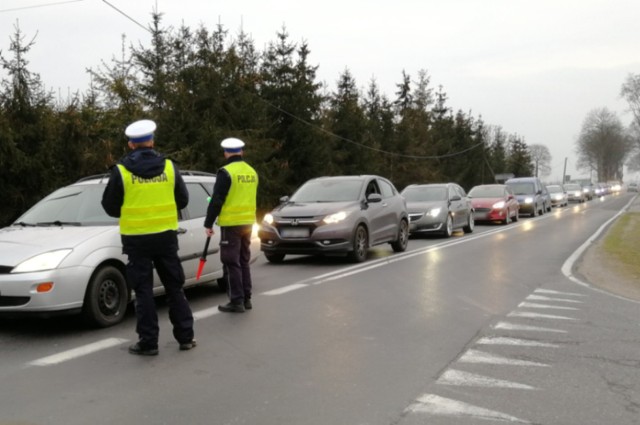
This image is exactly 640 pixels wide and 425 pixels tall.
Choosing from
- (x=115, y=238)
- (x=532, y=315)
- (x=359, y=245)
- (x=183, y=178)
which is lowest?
(x=532, y=315)

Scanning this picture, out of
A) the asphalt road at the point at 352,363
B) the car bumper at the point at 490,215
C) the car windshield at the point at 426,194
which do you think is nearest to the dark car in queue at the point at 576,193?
the car bumper at the point at 490,215

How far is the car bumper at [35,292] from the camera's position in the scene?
222 inches

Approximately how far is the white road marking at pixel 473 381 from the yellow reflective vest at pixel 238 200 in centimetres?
313

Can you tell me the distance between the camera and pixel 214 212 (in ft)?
22.2

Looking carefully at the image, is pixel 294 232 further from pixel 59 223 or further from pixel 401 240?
pixel 59 223

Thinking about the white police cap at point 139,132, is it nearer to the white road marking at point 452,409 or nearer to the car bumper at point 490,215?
the white road marking at point 452,409

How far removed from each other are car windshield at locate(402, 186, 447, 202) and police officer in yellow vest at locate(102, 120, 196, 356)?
13.6 meters

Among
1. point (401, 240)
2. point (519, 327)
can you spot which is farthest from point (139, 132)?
point (401, 240)

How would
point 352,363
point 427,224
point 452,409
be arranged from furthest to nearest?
point 427,224
point 352,363
point 452,409

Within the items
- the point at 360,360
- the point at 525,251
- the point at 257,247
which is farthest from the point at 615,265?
the point at 360,360

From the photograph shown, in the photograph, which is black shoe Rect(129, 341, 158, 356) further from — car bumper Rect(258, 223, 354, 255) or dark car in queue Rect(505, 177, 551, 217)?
dark car in queue Rect(505, 177, 551, 217)

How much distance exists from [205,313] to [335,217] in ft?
15.0

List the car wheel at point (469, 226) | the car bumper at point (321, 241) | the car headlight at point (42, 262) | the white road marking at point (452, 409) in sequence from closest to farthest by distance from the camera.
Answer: the white road marking at point (452, 409) < the car headlight at point (42, 262) < the car bumper at point (321, 241) < the car wheel at point (469, 226)

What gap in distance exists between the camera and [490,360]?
510 centimetres
